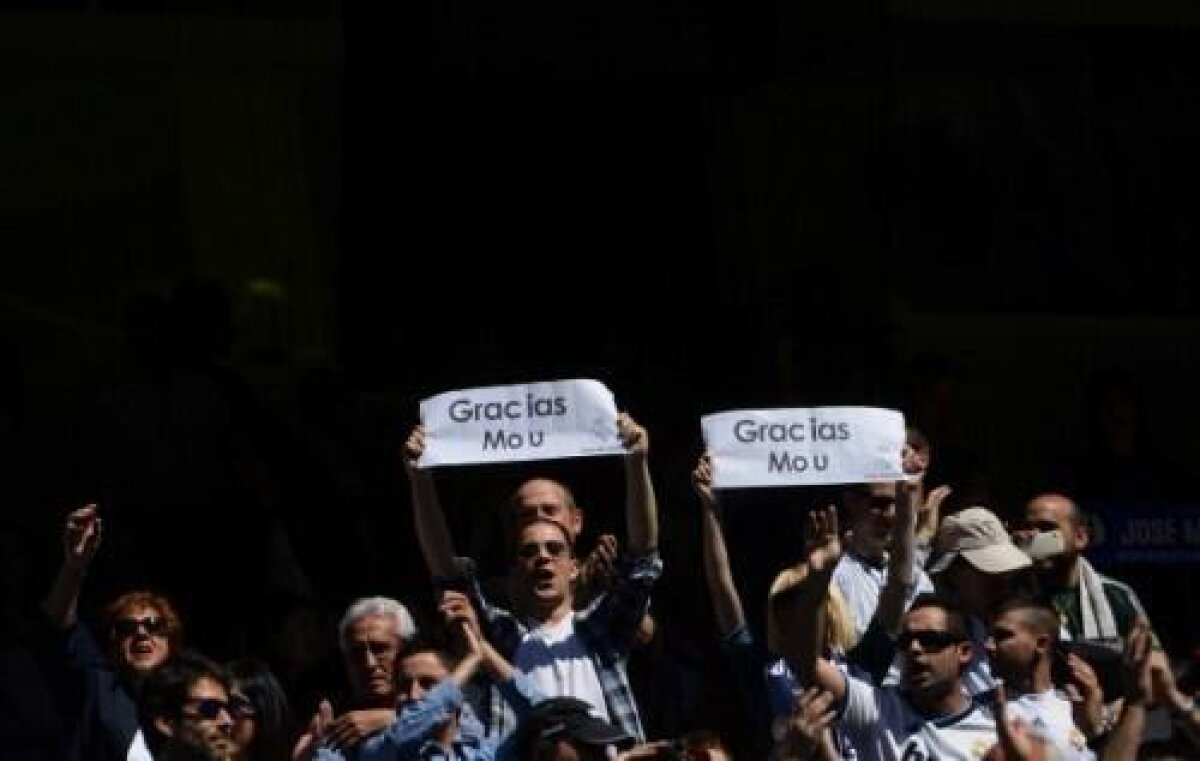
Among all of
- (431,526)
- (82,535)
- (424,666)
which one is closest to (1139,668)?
(424,666)

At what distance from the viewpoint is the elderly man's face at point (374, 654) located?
13141mm

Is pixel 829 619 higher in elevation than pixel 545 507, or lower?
lower

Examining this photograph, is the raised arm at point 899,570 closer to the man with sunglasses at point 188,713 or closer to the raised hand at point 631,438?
the raised hand at point 631,438

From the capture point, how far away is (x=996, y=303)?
17844 millimetres

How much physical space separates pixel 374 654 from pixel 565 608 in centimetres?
60

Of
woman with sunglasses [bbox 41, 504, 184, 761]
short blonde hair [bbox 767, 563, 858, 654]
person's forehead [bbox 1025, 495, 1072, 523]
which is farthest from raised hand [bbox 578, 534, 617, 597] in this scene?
person's forehead [bbox 1025, 495, 1072, 523]

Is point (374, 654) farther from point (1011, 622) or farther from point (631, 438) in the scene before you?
point (1011, 622)

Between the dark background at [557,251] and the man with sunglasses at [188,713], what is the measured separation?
10.1ft

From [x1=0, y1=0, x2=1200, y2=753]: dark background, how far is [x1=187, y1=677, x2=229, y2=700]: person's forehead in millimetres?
3113

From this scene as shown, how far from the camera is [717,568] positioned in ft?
43.7

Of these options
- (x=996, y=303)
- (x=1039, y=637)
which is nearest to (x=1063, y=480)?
(x=996, y=303)

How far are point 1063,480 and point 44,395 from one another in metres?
3.86

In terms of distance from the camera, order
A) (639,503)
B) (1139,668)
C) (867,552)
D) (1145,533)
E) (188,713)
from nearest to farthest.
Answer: (188,713) < (1139,668) < (639,503) < (867,552) < (1145,533)

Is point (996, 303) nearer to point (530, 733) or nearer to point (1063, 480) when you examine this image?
point (1063, 480)
